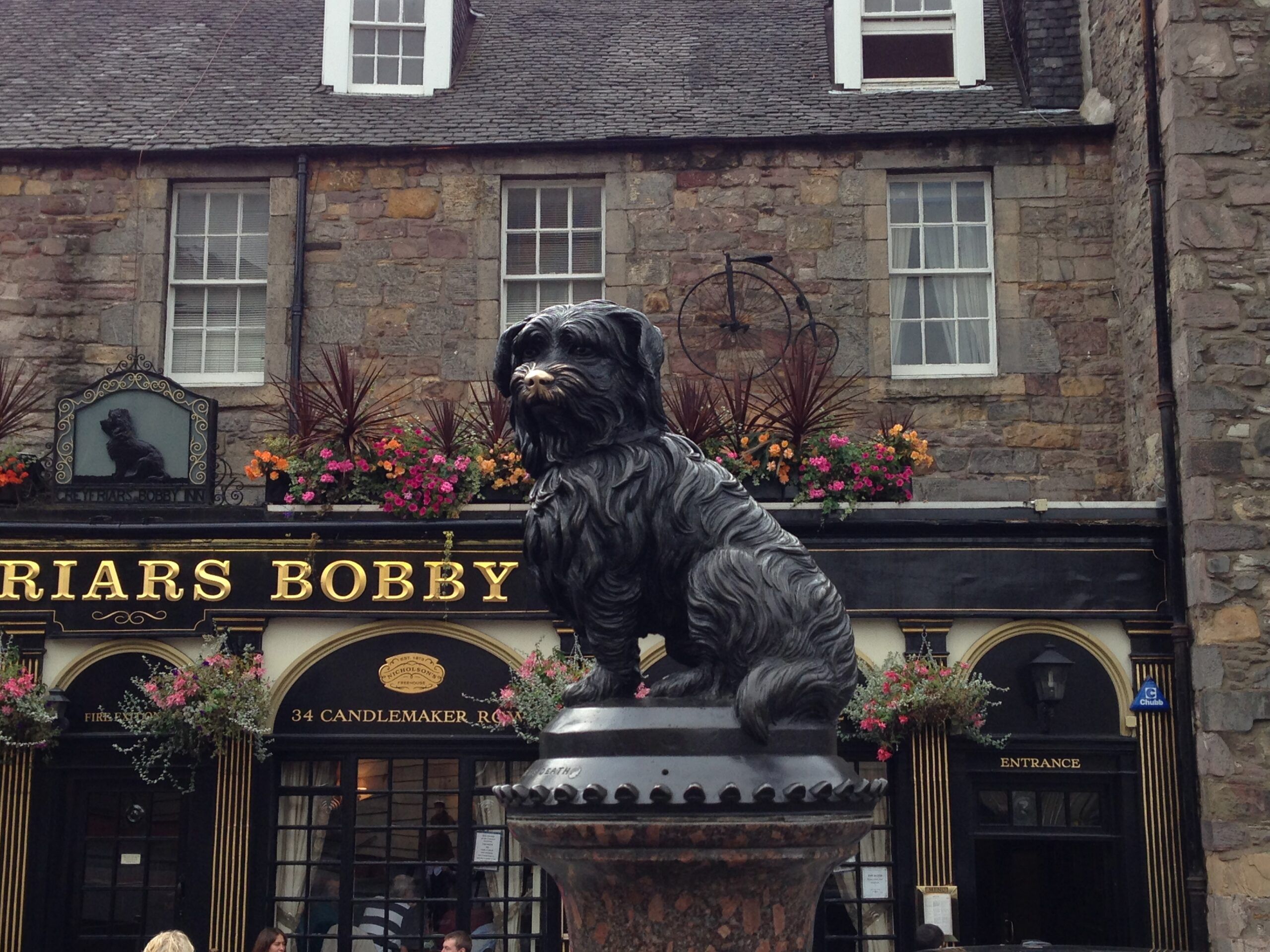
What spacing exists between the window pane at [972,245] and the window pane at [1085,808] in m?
4.47

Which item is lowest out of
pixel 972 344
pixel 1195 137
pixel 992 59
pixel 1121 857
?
pixel 1121 857

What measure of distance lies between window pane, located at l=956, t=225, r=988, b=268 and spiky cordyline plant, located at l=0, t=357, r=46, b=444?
7.66 meters

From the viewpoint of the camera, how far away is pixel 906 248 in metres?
13.0

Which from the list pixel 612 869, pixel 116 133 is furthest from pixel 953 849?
pixel 116 133

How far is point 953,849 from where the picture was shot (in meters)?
11.2

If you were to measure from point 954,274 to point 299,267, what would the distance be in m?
5.55

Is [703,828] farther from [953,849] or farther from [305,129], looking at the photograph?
[305,129]

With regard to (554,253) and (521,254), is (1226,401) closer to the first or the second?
(554,253)

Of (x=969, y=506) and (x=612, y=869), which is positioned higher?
(x=969, y=506)

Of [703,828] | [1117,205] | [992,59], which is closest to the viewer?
[703,828]

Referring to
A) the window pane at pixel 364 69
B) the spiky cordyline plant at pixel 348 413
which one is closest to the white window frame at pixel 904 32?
the window pane at pixel 364 69

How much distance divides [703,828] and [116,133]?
11406mm

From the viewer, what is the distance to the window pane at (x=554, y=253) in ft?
43.3

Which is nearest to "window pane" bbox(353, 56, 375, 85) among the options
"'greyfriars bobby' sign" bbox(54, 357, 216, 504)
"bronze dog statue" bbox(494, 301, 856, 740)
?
"'greyfriars bobby' sign" bbox(54, 357, 216, 504)
